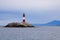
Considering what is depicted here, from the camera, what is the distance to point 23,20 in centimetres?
6041

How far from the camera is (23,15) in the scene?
61.8 m

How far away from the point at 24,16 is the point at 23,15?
60cm

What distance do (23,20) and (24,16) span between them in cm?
127

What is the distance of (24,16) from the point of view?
61.3 meters

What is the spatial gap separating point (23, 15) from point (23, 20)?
1786mm
